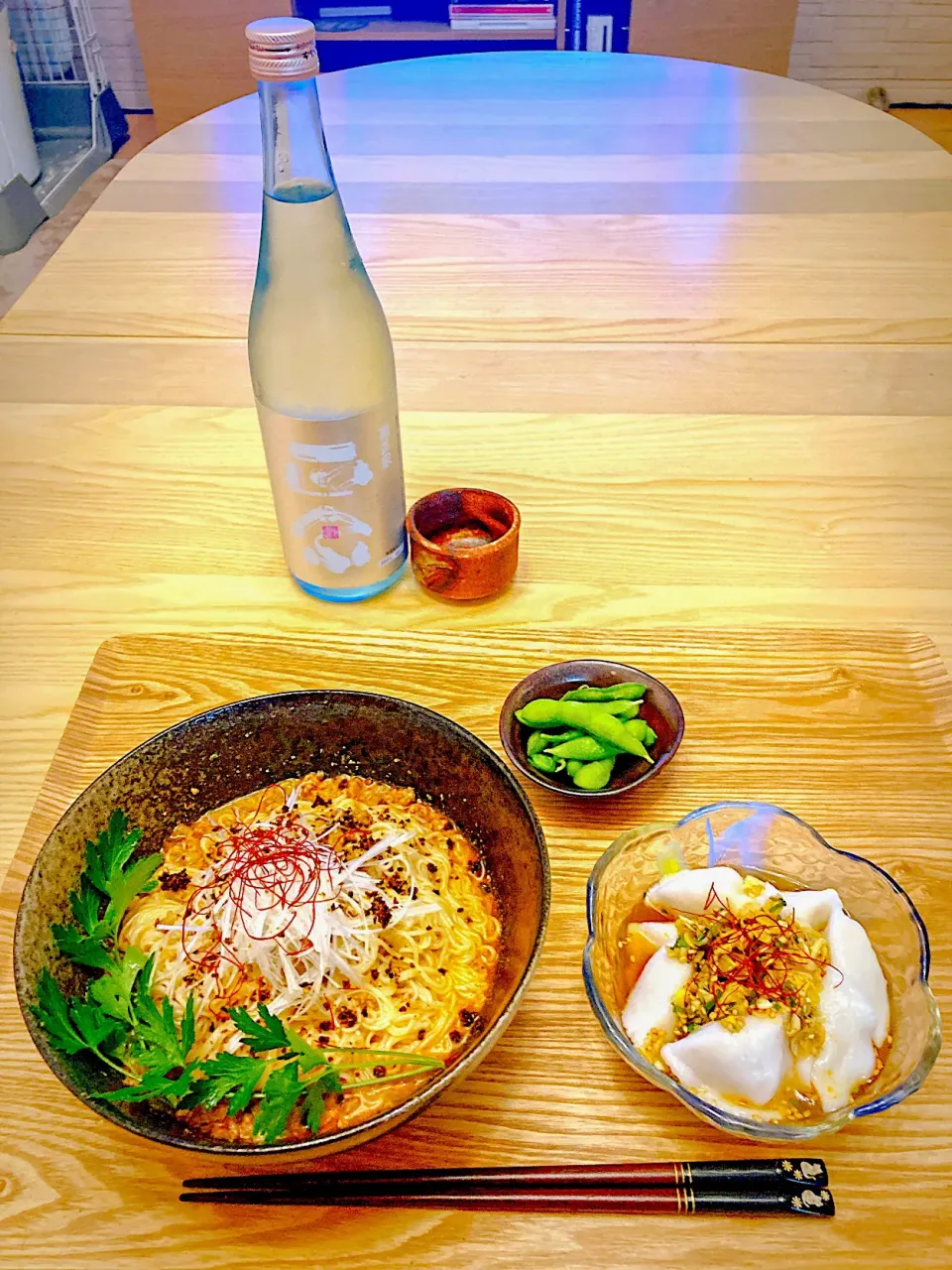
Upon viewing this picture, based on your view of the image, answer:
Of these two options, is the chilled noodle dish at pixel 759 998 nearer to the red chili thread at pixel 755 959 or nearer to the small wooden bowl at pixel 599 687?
the red chili thread at pixel 755 959

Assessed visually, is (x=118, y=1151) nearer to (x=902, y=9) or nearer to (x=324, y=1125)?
(x=324, y=1125)

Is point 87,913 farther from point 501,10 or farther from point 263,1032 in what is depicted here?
point 501,10

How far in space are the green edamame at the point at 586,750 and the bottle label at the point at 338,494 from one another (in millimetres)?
364

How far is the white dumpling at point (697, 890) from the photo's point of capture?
87 centimetres

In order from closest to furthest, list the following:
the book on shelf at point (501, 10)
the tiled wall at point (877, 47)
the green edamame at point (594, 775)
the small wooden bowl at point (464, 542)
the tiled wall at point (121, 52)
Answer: the green edamame at point (594, 775), the small wooden bowl at point (464, 542), the book on shelf at point (501, 10), the tiled wall at point (877, 47), the tiled wall at point (121, 52)

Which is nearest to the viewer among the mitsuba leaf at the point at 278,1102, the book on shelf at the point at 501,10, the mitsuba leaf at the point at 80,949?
the mitsuba leaf at the point at 278,1102

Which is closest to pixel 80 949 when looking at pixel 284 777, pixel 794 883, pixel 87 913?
pixel 87 913

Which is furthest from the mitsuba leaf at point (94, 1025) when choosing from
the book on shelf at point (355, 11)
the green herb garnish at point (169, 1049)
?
the book on shelf at point (355, 11)

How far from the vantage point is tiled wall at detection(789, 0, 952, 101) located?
4.64 meters

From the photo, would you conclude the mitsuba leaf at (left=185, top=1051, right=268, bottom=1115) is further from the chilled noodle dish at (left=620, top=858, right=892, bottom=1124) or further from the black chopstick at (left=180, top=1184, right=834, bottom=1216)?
the chilled noodle dish at (left=620, top=858, right=892, bottom=1124)

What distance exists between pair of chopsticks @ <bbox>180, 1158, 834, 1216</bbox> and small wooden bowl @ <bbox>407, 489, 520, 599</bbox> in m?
0.67

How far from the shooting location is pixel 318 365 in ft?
3.71

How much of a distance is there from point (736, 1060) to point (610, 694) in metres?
0.42

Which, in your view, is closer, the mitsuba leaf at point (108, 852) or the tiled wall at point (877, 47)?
the mitsuba leaf at point (108, 852)
